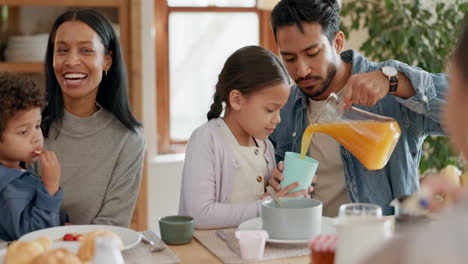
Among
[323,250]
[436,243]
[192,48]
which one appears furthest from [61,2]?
[436,243]

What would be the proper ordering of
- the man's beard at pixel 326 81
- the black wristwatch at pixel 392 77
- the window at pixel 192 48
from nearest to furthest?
the black wristwatch at pixel 392 77 → the man's beard at pixel 326 81 → the window at pixel 192 48

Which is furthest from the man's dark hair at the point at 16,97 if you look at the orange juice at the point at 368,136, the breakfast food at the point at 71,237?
the orange juice at the point at 368,136

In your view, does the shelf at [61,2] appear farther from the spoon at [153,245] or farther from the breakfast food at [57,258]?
the breakfast food at [57,258]

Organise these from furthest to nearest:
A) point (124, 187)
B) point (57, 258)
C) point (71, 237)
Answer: point (124, 187)
point (71, 237)
point (57, 258)

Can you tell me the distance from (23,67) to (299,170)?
228cm

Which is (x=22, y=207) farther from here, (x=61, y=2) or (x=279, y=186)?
(x=61, y=2)

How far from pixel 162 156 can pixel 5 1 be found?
1.32 metres

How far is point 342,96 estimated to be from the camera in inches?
66.7

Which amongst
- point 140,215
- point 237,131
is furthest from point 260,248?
point 140,215

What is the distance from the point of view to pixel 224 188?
5.67 feet

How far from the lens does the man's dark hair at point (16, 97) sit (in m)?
1.56

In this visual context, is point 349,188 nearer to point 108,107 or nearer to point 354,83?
point 354,83

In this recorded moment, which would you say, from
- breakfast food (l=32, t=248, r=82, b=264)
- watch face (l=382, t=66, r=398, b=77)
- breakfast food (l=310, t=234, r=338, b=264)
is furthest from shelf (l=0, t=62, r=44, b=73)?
breakfast food (l=310, t=234, r=338, b=264)

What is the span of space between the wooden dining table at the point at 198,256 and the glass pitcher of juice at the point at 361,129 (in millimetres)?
396
